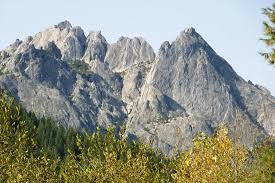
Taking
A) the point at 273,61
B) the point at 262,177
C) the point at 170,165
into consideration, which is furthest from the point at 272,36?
the point at 262,177

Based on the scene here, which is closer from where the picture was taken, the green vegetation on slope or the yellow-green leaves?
the yellow-green leaves

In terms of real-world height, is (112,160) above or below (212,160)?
below

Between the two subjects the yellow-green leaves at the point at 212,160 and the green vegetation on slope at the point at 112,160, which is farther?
the green vegetation on slope at the point at 112,160

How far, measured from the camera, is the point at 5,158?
27344mm

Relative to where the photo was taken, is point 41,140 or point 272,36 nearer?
point 272,36

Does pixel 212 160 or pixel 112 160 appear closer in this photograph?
pixel 212 160

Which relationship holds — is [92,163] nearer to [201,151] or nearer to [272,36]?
[201,151]

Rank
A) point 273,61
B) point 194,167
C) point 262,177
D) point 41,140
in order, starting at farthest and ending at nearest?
point 41,140
point 262,177
point 194,167
point 273,61

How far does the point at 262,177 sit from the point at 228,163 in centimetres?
1588

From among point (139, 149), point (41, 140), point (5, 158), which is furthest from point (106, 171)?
point (41, 140)

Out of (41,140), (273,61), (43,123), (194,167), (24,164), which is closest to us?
(273,61)

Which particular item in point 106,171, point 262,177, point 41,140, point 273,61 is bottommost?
point 41,140

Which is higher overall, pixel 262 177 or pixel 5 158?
pixel 5 158

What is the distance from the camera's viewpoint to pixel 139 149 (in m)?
32.2
